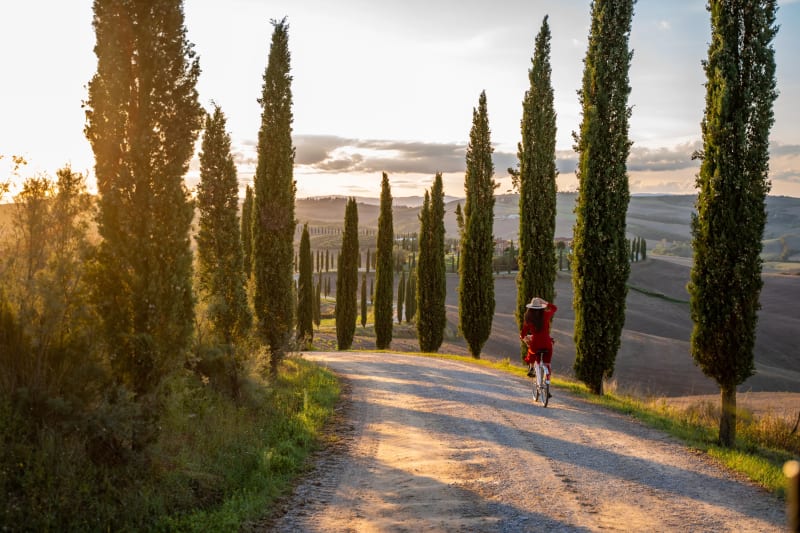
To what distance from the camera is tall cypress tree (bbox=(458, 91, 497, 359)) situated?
28594 mm

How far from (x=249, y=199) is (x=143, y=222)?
26896 mm

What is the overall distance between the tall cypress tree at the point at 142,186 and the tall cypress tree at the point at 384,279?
31.9m

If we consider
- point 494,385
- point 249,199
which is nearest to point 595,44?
point 494,385

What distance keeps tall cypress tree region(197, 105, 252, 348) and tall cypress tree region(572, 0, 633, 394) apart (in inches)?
380

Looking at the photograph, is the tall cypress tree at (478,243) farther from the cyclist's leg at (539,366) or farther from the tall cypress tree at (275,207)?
the cyclist's leg at (539,366)

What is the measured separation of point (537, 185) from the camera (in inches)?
927

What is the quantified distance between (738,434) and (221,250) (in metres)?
12.7

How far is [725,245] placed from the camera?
1071 cm

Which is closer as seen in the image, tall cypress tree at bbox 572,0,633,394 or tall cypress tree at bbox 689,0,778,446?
tall cypress tree at bbox 689,0,778,446

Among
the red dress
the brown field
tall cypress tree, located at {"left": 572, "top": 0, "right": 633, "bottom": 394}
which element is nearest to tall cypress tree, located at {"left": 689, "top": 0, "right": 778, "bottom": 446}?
the red dress

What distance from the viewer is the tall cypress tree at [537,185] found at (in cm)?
2314

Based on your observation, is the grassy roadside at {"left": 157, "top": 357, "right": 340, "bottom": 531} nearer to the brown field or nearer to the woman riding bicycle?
the woman riding bicycle

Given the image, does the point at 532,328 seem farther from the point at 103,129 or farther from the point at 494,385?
the point at 103,129

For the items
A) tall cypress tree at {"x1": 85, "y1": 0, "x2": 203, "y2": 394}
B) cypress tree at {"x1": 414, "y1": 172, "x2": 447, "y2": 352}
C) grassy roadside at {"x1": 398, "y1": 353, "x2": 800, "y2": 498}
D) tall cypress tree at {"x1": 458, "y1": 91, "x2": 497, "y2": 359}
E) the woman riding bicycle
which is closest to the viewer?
tall cypress tree at {"x1": 85, "y1": 0, "x2": 203, "y2": 394}
